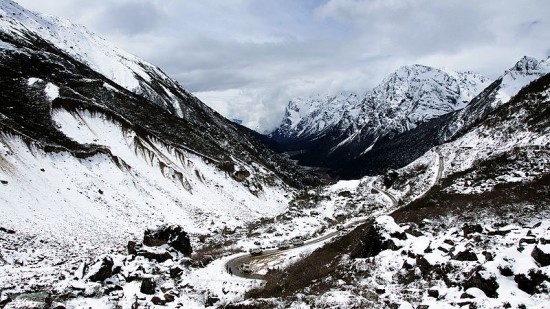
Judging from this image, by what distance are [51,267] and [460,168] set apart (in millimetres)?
62610

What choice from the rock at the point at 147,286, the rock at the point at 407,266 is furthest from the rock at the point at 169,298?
the rock at the point at 407,266

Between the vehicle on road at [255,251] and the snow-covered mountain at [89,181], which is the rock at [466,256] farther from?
the vehicle on road at [255,251]

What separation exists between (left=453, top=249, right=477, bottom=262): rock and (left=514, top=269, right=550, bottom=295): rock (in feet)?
10.8

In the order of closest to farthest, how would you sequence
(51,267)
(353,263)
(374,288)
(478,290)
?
(478,290)
(374,288)
(353,263)
(51,267)

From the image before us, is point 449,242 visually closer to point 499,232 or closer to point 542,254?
point 499,232

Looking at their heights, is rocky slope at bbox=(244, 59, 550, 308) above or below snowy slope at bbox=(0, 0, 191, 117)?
below

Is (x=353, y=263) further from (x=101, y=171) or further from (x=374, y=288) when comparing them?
(x=101, y=171)

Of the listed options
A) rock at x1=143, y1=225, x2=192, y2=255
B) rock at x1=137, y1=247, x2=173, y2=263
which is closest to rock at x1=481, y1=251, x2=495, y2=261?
rock at x1=137, y1=247, x2=173, y2=263

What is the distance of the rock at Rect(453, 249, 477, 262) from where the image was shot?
71.2 feet

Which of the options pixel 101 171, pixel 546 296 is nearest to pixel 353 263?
pixel 546 296

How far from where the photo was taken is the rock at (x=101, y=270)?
1024 inches

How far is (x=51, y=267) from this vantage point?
30.2 m

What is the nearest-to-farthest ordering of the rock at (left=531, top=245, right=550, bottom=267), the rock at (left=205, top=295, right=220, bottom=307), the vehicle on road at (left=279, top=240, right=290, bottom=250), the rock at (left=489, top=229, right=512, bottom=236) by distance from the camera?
the rock at (left=531, top=245, right=550, bottom=267), the rock at (left=489, top=229, right=512, bottom=236), the rock at (left=205, top=295, right=220, bottom=307), the vehicle on road at (left=279, top=240, right=290, bottom=250)

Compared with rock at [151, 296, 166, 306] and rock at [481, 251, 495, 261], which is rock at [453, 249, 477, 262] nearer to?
rock at [481, 251, 495, 261]
